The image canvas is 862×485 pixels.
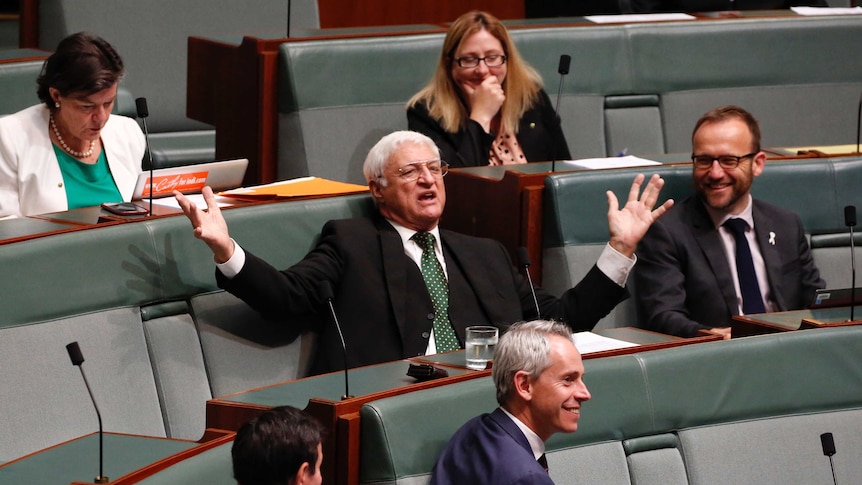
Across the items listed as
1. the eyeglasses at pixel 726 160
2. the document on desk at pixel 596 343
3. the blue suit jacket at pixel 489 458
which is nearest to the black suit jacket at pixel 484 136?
the eyeglasses at pixel 726 160

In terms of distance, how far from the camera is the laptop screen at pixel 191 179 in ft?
5.99

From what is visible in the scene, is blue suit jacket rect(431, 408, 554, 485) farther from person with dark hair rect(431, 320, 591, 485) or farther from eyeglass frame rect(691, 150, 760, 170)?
eyeglass frame rect(691, 150, 760, 170)

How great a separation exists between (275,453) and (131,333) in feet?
1.94

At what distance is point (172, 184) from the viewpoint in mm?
1829

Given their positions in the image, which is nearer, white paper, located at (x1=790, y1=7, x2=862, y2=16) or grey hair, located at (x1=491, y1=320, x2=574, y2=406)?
grey hair, located at (x1=491, y1=320, x2=574, y2=406)

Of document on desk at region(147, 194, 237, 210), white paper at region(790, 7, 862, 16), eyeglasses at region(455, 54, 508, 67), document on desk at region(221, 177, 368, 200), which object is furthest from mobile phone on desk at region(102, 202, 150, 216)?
white paper at region(790, 7, 862, 16)

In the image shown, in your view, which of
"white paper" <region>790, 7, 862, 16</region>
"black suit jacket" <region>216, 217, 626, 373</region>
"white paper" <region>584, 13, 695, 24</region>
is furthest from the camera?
"white paper" <region>790, 7, 862, 16</region>

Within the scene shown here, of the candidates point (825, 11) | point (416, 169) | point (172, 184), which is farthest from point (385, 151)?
point (825, 11)

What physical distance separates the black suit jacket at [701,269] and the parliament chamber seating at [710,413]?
376 mm

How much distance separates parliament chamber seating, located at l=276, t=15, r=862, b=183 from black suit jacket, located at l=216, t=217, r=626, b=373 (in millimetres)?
487

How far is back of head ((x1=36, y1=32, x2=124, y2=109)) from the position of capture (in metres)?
1.87

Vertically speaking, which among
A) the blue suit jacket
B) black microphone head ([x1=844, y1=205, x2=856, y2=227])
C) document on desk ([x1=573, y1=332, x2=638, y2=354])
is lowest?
the blue suit jacket

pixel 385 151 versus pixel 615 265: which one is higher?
pixel 385 151

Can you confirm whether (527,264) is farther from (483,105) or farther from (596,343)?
(483,105)
